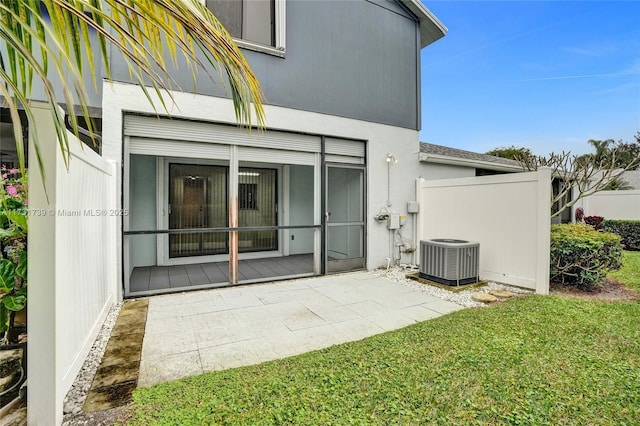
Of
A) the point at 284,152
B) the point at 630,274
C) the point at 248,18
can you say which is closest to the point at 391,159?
the point at 284,152

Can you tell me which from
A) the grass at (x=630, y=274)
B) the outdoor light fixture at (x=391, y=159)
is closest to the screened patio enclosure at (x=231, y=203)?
the outdoor light fixture at (x=391, y=159)

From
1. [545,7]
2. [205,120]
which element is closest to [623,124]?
[545,7]

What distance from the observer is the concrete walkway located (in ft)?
10.2

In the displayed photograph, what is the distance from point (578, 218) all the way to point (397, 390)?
15.5 meters

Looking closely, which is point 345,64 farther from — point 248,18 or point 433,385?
point 433,385

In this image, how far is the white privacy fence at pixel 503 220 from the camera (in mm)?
5316

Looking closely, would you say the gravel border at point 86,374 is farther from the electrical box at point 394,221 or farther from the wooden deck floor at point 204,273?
the electrical box at point 394,221

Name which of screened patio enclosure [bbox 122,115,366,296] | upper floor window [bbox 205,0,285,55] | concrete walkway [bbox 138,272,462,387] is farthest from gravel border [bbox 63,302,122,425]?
upper floor window [bbox 205,0,285,55]

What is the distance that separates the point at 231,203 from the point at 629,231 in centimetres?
1408

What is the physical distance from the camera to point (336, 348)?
3271 millimetres

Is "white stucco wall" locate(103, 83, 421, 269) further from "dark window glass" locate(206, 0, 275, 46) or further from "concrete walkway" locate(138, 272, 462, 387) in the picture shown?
"concrete walkway" locate(138, 272, 462, 387)

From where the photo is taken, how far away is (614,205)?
13859 mm

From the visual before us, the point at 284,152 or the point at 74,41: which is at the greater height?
the point at 284,152

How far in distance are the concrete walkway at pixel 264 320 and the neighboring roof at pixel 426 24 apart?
21.9 feet
